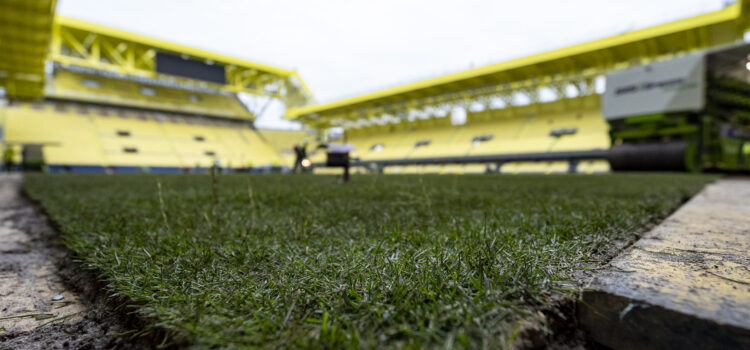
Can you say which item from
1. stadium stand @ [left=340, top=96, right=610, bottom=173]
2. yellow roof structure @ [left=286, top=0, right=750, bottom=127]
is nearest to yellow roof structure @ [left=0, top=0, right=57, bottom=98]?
stadium stand @ [left=340, top=96, right=610, bottom=173]

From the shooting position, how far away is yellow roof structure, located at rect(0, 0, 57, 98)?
9.72 m

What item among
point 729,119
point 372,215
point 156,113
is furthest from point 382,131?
point 372,215

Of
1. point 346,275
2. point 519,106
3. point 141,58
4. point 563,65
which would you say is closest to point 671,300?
point 346,275

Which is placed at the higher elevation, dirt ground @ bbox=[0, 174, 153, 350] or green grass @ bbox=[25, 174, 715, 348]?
green grass @ bbox=[25, 174, 715, 348]

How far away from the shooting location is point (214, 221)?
60.6 inches

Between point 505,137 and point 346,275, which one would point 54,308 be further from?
point 505,137

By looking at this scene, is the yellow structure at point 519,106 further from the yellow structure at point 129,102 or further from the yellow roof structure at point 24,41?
the yellow roof structure at point 24,41

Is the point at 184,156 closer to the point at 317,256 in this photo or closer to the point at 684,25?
the point at 317,256

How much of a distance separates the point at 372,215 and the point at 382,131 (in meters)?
24.6

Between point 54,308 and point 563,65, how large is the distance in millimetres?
19135

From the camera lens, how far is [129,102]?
23.3 meters

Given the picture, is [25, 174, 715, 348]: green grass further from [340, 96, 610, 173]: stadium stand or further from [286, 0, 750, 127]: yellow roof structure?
[286, 0, 750, 127]: yellow roof structure

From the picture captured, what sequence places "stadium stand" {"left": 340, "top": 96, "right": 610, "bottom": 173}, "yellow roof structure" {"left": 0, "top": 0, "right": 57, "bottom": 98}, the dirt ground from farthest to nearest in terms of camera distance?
"stadium stand" {"left": 340, "top": 96, "right": 610, "bottom": 173}, "yellow roof structure" {"left": 0, "top": 0, "right": 57, "bottom": 98}, the dirt ground

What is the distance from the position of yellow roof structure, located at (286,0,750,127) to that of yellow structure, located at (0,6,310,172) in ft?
24.0
